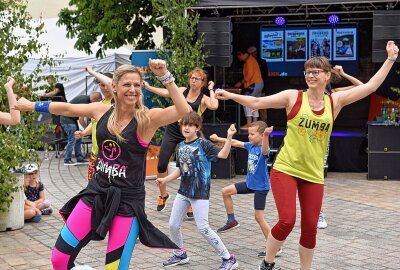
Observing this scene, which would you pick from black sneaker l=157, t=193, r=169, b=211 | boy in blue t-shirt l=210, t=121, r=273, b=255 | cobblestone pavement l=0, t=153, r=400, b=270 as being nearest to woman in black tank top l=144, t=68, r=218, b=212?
black sneaker l=157, t=193, r=169, b=211

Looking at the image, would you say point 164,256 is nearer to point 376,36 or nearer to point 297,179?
point 297,179

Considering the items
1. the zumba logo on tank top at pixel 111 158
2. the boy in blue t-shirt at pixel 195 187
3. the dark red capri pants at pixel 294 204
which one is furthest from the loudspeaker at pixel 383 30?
the zumba logo on tank top at pixel 111 158

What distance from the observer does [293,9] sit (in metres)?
14.3

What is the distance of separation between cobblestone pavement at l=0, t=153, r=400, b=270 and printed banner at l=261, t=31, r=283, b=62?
537cm

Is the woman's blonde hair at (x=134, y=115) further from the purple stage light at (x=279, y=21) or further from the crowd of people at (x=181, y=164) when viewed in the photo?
the purple stage light at (x=279, y=21)

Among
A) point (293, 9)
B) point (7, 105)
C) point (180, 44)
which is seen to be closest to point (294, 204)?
point (7, 105)

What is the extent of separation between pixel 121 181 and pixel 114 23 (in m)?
11.4

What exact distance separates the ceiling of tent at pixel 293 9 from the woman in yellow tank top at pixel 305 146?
644cm

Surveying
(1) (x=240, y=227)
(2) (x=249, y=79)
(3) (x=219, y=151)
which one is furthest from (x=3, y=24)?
(2) (x=249, y=79)

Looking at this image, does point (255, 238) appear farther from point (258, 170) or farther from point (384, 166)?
point (384, 166)

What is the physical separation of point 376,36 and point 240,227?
17.2 ft

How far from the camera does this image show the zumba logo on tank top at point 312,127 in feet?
18.0

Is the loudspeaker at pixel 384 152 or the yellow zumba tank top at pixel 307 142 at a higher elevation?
the yellow zumba tank top at pixel 307 142

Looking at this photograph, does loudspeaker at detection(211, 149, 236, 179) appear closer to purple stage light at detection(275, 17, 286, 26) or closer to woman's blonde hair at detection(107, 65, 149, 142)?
purple stage light at detection(275, 17, 286, 26)
